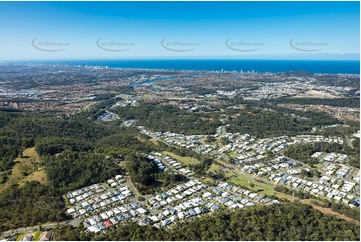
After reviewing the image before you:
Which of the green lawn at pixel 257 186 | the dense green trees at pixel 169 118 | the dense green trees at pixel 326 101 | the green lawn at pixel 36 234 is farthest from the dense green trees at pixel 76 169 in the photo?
the dense green trees at pixel 326 101

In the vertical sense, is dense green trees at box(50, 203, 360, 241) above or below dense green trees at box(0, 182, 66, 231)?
above

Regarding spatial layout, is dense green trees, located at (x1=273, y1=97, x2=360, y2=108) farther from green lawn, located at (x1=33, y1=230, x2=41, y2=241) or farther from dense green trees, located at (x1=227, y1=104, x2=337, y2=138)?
green lawn, located at (x1=33, y1=230, x2=41, y2=241)

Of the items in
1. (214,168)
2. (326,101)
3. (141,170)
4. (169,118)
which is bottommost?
(169,118)

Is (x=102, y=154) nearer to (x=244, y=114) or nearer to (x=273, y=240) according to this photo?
(x=273, y=240)

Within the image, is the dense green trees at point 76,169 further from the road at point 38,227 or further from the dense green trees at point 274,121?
the dense green trees at point 274,121

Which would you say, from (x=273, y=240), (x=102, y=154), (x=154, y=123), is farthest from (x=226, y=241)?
(x=154, y=123)

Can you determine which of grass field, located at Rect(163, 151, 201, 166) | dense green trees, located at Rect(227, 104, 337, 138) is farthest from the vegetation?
grass field, located at Rect(163, 151, 201, 166)

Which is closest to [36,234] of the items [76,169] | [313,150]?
[76,169]

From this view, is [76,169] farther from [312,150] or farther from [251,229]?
[312,150]

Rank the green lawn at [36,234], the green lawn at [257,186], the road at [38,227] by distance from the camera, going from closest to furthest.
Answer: the green lawn at [36,234] → the road at [38,227] → the green lawn at [257,186]
